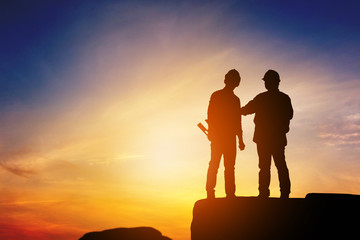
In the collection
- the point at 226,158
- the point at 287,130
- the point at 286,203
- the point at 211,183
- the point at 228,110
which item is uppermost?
the point at 228,110

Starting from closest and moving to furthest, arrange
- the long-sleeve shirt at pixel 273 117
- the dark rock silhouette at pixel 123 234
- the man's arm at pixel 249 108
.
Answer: the long-sleeve shirt at pixel 273 117
the man's arm at pixel 249 108
the dark rock silhouette at pixel 123 234

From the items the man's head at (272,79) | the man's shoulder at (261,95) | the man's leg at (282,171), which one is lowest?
the man's leg at (282,171)

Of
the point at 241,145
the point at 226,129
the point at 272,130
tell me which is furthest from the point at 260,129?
the point at 226,129

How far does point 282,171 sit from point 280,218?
4.32 ft

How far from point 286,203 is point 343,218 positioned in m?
1.27

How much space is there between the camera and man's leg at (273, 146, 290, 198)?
28.6 ft

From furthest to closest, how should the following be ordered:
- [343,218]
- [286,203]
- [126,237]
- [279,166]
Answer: [126,237] < [279,166] < [286,203] < [343,218]

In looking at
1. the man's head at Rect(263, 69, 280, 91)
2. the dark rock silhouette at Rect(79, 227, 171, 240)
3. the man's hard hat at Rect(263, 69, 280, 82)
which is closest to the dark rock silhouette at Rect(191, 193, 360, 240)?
the man's head at Rect(263, 69, 280, 91)

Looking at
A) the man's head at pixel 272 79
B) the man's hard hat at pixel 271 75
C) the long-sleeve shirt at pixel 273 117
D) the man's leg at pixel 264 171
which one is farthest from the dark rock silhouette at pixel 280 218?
the man's hard hat at pixel 271 75

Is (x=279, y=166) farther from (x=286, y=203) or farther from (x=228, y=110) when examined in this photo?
(x=228, y=110)

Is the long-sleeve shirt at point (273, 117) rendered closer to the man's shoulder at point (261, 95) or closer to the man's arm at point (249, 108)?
the man's shoulder at point (261, 95)

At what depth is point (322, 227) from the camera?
7426 millimetres

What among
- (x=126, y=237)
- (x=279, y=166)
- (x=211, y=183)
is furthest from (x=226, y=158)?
(x=126, y=237)

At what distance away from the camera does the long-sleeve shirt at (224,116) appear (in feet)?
29.3
